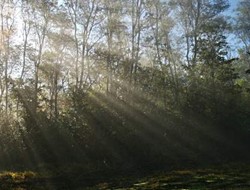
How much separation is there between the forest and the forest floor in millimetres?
5469

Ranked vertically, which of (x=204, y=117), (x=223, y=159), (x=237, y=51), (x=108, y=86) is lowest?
(x=223, y=159)

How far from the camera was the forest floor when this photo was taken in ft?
67.4

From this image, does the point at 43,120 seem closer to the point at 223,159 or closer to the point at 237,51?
the point at 223,159

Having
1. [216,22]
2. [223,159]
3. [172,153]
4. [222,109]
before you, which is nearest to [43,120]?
[172,153]

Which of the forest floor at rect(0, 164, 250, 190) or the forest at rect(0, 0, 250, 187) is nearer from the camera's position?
the forest floor at rect(0, 164, 250, 190)

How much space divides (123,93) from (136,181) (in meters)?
25.1

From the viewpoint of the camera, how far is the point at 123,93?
50.0 metres

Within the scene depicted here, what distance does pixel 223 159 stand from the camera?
40.2 metres

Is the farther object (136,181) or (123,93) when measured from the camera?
(123,93)

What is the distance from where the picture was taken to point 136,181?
25375mm

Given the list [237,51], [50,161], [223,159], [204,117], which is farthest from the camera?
[237,51]

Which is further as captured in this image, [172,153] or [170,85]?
[170,85]

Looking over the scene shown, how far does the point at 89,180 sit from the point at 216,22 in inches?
1174

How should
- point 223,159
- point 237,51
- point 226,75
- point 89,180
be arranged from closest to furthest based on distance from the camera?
point 89,180
point 223,159
point 226,75
point 237,51
